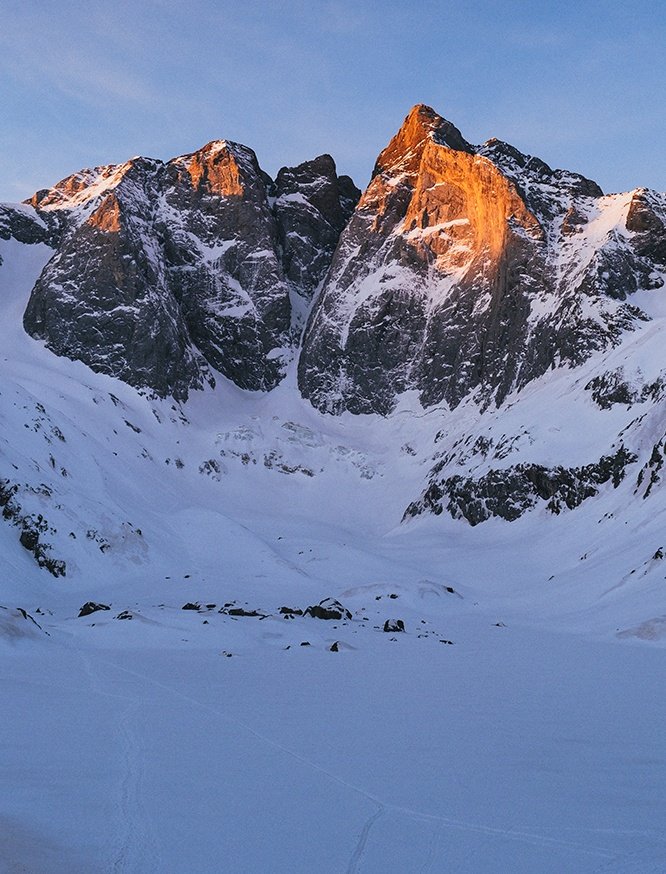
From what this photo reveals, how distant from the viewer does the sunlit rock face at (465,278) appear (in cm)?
9594

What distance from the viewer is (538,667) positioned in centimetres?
1664

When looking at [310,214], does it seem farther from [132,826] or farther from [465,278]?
[132,826]

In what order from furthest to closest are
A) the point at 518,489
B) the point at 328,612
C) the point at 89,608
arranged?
the point at 518,489
the point at 328,612
the point at 89,608

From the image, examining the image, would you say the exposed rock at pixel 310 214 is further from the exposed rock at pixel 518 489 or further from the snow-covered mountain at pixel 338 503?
the exposed rock at pixel 518 489

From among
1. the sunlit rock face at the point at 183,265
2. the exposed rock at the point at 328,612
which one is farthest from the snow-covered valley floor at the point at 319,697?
the sunlit rock face at the point at 183,265

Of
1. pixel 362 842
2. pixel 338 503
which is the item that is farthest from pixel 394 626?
pixel 338 503

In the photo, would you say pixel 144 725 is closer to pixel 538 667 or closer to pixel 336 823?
pixel 336 823

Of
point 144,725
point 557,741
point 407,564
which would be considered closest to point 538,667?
point 557,741

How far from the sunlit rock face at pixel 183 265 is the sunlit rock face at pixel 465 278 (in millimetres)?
11081

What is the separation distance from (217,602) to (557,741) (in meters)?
28.2

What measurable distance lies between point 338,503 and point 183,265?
6207cm

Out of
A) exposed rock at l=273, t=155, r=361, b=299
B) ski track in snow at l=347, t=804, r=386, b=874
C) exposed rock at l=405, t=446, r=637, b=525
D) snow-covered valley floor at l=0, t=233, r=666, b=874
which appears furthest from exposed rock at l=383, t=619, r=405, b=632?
exposed rock at l=273, t=155, r=361, b=299

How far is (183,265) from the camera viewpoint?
134125 millimetres

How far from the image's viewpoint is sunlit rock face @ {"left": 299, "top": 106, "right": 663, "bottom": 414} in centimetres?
9594
